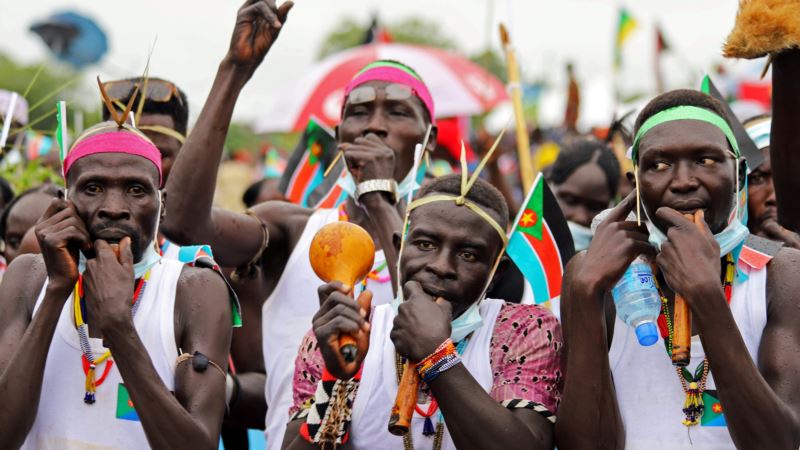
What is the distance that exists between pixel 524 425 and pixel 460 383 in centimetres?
23

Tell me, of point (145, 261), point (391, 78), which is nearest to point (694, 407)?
point (145, 261)

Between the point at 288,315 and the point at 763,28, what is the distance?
215 centimetres

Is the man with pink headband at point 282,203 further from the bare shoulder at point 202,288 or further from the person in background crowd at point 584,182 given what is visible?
the person in background crowd at point 584,182

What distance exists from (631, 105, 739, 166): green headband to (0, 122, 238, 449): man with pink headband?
1.48m

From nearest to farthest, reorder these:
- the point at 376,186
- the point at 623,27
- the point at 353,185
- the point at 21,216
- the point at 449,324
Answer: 1. the point at 449,324
2. the point at 376,186
3. the point at 353,185
4. the point at 21,216
5. the point at 623,27

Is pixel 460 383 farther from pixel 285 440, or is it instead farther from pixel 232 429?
pixel 232 429

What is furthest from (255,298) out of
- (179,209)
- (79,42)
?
(79,42)

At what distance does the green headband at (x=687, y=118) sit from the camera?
3449mm

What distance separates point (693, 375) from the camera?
3.33m

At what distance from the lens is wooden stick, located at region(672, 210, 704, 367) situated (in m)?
3.14

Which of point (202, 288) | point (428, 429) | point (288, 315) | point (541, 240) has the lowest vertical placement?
point (428, 429)

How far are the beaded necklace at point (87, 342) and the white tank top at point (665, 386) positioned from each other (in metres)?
1.54

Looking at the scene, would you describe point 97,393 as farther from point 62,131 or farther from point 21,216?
point 21,216

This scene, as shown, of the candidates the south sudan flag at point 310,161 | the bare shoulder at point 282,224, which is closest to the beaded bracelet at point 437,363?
the bare shoulder at point 282,224
